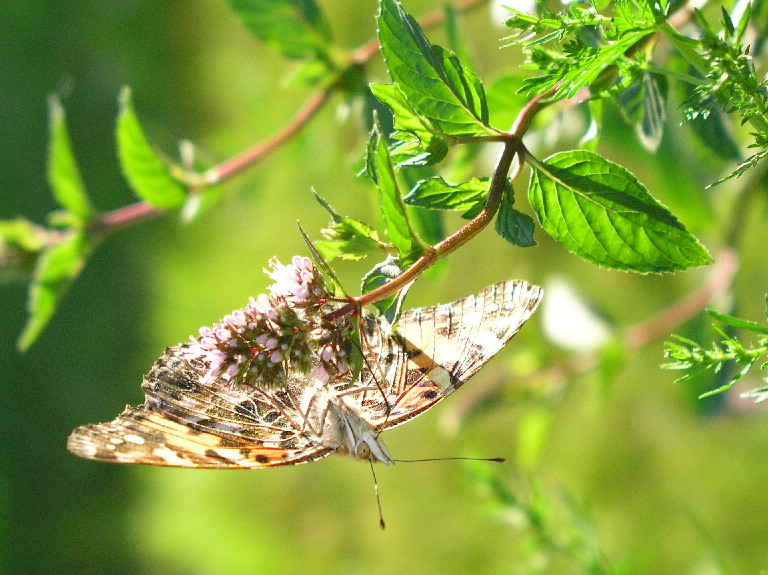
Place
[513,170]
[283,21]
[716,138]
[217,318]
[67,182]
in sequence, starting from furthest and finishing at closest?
[217,318] → [67,182] → [283,21] → [716,138] → [513,170]

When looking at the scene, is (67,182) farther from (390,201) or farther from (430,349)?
(390,201)

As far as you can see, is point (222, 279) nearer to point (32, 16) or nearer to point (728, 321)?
point (32, 16)

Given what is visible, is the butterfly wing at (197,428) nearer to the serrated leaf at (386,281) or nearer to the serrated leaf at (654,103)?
the serrated leaf at (386,281)

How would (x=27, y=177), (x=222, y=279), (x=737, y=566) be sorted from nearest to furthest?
(x=737, y=566), (x=222, y=279), (x=27, y=177)

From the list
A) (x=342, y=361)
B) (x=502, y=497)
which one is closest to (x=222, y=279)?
(x=502, y=497)

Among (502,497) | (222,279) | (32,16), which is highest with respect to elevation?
(32,16)

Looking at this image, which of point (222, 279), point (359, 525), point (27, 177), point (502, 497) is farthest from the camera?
point (27, 177)

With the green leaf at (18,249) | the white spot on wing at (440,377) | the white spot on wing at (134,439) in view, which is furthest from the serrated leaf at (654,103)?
the green leaf at (18,249)

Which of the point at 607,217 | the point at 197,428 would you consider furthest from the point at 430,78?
the point at 197,428
